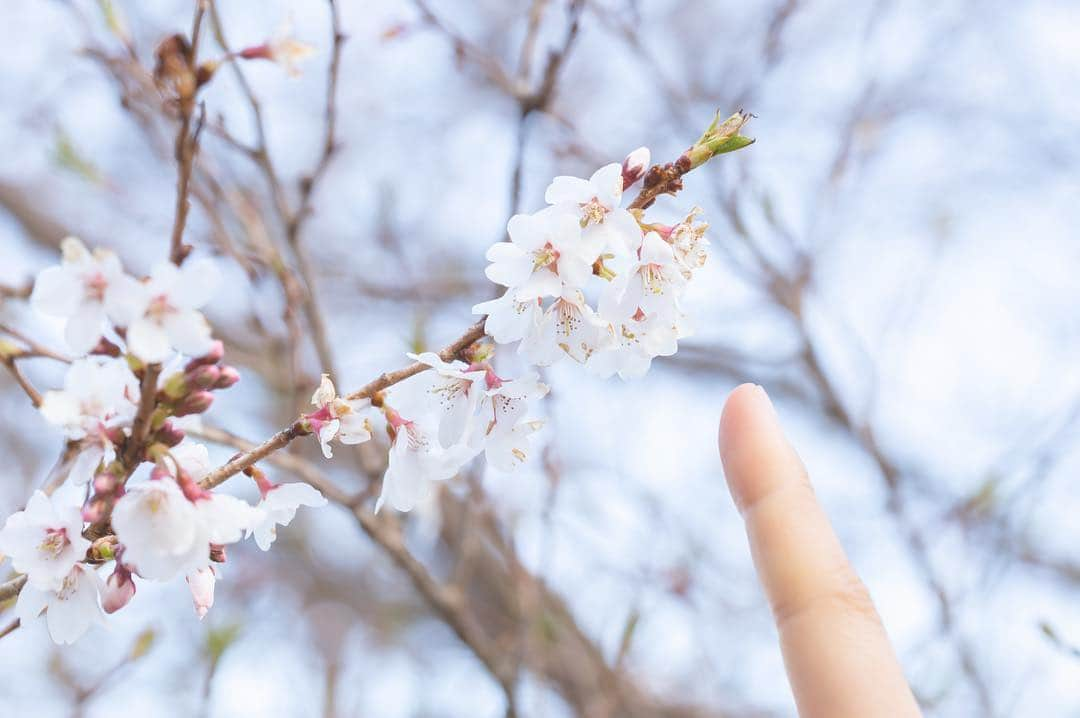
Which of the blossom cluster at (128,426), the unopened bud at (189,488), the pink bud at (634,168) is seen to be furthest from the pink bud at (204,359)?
the pink bud at (634,168)

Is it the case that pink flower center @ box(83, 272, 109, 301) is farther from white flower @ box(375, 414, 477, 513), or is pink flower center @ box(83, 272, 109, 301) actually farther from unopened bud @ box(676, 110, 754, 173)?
unopened bud @ box(676, 110, 754, 173)

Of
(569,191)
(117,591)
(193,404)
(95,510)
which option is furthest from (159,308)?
(569,191)

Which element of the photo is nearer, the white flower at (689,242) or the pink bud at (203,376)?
the pink bud at (203,376)

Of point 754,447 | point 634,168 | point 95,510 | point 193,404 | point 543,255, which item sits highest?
point 634,168

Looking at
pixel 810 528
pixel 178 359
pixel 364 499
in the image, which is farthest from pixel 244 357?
pixel 810 528

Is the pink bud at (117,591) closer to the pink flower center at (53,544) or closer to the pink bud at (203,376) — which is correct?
the pink flower center at (53,544)

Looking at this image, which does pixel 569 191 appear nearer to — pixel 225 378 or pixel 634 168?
pixel 634 168

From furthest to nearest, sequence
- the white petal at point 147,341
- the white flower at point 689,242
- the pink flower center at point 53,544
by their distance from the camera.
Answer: the white flower at point 689,242, the pink flower center at point 53,544, the white petal at point 147,341
